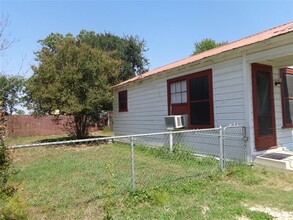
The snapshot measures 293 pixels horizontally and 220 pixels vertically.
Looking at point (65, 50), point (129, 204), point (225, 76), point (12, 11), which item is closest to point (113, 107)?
point (65, 50)

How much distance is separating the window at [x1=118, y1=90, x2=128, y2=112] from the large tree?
0.53m

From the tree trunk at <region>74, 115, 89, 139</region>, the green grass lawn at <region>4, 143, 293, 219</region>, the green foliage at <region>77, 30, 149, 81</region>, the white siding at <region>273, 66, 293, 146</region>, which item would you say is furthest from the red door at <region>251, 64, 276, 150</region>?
the green foliage at <region>77, 30, 149, 81</region>

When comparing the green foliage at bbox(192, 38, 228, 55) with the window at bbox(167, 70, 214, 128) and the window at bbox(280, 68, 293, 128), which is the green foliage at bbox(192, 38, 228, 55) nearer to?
the window at bbox(167, 70, 214, 128)

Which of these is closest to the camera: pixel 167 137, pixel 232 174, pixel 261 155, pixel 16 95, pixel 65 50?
pixel 232 174

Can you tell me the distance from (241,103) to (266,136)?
1.23 metres

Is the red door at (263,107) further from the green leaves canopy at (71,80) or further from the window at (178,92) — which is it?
the green leaves canopy at (71,80)

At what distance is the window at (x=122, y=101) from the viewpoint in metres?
12.3

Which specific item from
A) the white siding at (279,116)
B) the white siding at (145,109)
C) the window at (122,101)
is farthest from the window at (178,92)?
the window at (122,101)

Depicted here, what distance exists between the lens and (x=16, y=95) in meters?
25.4

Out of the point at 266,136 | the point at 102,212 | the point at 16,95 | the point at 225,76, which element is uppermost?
the point at 16,95

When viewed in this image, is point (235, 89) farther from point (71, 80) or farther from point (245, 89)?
point (71, 80)

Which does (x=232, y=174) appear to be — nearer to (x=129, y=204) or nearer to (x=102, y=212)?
(x=129, y=204)

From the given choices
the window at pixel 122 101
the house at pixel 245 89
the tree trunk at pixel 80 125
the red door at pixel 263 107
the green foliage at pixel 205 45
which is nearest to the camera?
the house at pixel 245 89

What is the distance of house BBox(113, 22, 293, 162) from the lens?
5832mm
